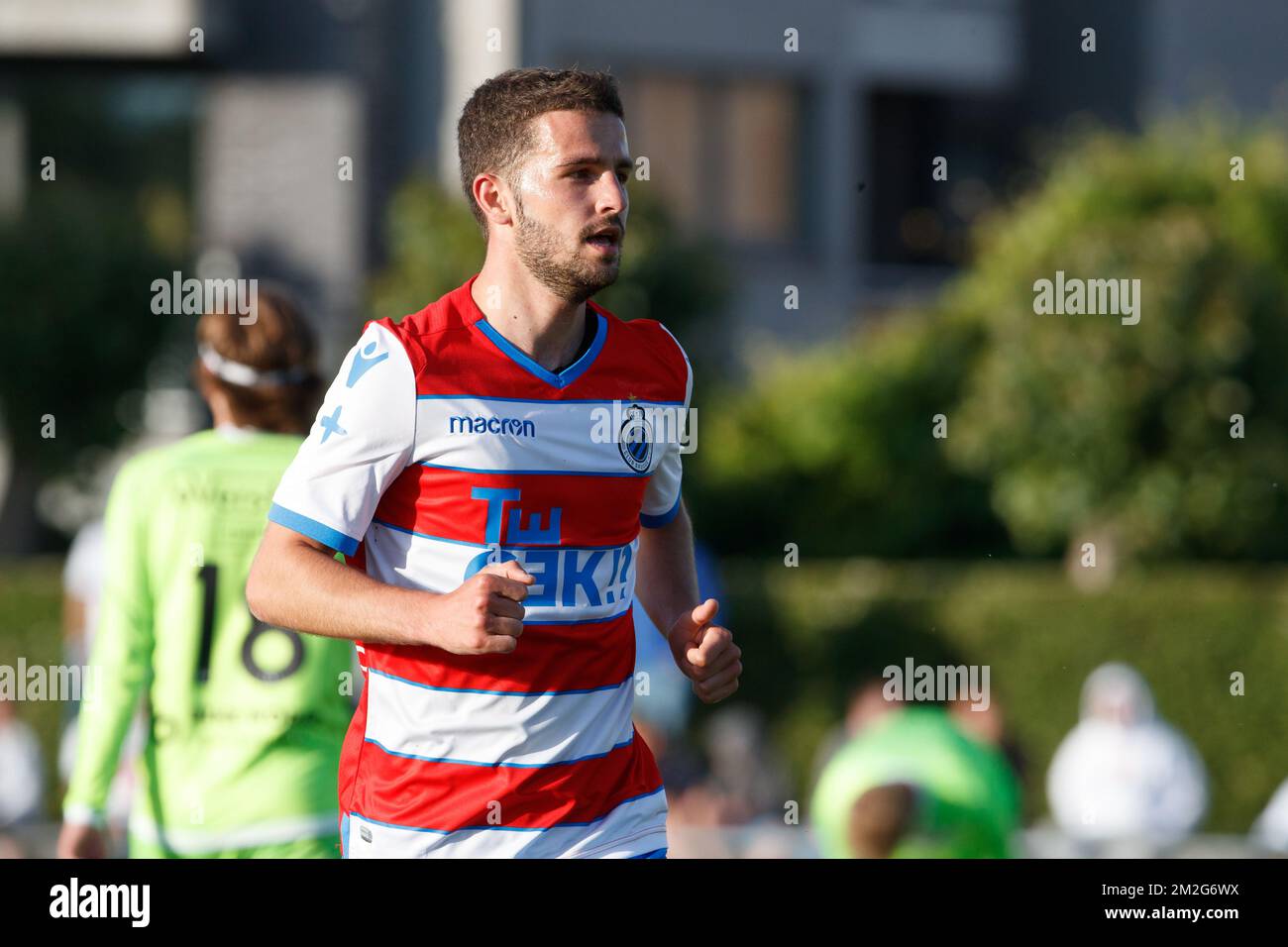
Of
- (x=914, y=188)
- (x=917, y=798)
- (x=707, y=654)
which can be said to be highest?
(x=914, y=188)

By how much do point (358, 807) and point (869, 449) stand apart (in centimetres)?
1850

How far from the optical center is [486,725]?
3395mm

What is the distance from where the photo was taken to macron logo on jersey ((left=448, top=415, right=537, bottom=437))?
3.36m

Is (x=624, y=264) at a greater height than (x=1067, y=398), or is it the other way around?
(x=624, y=264)

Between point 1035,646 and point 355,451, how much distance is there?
12608 mm

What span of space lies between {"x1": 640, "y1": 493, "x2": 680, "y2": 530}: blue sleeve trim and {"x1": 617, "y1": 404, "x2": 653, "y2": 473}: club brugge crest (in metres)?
0.31

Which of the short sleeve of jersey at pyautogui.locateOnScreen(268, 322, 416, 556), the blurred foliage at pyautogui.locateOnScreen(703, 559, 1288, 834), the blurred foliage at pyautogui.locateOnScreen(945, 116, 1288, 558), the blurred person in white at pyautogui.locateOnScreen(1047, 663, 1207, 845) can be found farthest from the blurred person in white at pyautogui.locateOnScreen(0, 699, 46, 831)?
the blurred foliage at pyautogui.locateOnScreen(945, 116, 1288, 558)

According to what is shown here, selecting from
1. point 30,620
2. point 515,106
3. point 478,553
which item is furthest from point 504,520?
point 30,620

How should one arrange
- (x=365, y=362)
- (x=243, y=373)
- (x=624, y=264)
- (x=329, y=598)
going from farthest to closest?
1. (x=624, y=264)
2. (x=243, y=373)
3. (x=365, y=362)
4. (x=329, y=598)

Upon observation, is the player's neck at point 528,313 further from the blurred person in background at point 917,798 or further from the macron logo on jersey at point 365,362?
the blurred person in background at point 917,798

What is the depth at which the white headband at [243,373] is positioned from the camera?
470 centimetres

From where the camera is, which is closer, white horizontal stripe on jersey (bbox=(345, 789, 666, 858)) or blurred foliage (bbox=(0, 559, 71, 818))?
white horizontal stripe on jersey (bbox=(345, 789, 666, 858))

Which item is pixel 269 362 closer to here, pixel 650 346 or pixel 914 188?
pixel 650 346

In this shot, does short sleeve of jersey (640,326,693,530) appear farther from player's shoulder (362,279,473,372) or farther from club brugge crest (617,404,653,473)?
player's shoulder (362,279,473,372)
